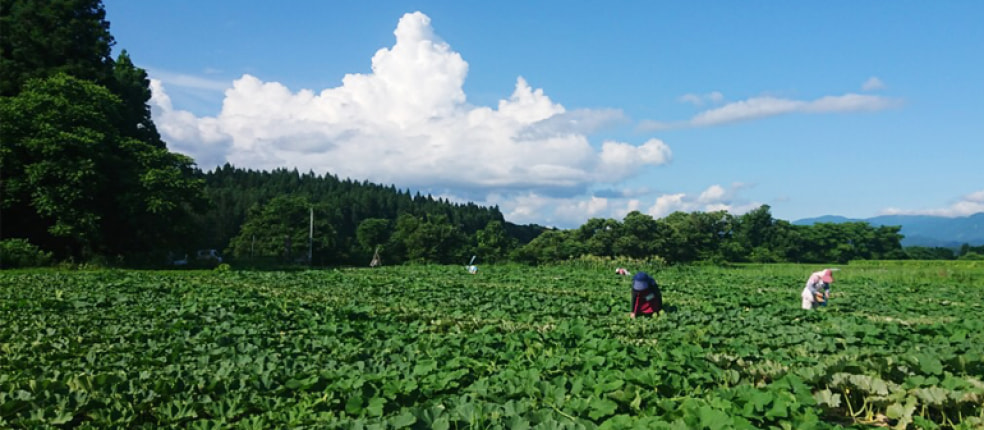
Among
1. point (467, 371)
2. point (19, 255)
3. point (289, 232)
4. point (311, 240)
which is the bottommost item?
point (467, 371)

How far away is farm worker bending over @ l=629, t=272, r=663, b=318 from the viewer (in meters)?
12.8

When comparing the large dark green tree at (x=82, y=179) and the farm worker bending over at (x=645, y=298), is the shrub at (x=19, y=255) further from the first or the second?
the farm worker bending over at (x=645, y=298)

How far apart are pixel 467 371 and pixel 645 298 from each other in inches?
294

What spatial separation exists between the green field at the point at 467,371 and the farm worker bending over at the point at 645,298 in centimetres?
81

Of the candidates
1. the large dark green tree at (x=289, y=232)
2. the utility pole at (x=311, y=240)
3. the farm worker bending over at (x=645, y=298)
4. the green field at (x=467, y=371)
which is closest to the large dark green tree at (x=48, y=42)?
the green field at (x=467, y=371)

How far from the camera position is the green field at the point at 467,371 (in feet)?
16.4

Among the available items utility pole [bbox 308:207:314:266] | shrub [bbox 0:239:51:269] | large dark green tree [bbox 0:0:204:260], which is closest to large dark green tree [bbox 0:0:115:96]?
large dark green tree [bbox 0:0:204:260]

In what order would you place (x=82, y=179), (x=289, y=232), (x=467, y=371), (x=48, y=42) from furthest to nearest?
1. (x=289, y=232)
2. (x=48, y=42)
3. (x=82, y=179)
4. (x=467, y=371)

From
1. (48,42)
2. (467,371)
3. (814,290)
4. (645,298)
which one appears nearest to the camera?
(467,371)

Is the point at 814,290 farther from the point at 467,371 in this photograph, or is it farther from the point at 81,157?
the point at 81,157

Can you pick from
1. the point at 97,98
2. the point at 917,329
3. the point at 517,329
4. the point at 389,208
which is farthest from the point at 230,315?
the point at 389,208

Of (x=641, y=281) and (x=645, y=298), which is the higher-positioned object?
(x=641, y=281)

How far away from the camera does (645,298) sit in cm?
1300

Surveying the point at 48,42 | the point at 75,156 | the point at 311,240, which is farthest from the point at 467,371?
the point at 311,240
